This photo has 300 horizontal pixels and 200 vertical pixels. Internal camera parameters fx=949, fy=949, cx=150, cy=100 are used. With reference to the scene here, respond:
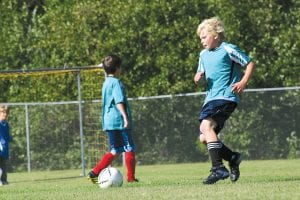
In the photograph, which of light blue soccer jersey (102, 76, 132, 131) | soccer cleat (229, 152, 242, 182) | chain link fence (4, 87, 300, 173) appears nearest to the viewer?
soccer cleat (229, 152, 242, 182)

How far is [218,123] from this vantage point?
10.6 m

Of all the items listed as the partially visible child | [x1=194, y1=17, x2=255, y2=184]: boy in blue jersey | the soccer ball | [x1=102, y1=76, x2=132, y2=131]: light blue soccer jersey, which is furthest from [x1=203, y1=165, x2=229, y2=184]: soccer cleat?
the partially visible child

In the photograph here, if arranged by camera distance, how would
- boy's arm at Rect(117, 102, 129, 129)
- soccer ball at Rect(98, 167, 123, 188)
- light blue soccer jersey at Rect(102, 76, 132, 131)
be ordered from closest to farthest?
1. soccer ball at Rect(98, 167, 123, 188)
2. boy's arm at Rect(117, 102, 129, 129)
3. light blue soccer jersey at Rect(102, 76, 132, 131)

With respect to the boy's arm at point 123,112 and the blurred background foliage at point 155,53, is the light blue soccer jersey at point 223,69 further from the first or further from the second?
the blurred background foliage at point 155,53

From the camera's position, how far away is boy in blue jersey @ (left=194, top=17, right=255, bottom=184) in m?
10.5

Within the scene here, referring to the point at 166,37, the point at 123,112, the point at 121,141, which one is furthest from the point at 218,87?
the point at 166,37

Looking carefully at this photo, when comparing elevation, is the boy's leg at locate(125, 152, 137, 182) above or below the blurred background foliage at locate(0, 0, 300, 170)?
below

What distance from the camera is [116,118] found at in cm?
1280

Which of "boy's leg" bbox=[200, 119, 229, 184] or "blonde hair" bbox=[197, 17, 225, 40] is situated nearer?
"boy's leg" bbox=[200, 119, 229, 184]

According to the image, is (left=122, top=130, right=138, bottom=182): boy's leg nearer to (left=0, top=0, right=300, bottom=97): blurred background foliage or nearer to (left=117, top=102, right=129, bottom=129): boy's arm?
(left=117, top=102, right=129, bottom=129): boy's arm

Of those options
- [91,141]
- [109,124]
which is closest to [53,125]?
[91,141]

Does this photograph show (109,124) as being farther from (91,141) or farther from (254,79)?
(254,79)

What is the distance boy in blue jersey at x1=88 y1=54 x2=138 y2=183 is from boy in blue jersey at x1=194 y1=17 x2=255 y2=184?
1990mm

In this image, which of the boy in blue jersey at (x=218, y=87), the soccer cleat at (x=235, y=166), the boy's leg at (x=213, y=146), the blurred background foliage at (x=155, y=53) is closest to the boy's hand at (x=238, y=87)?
the boy in blue jersey at (x=218, y=87)
